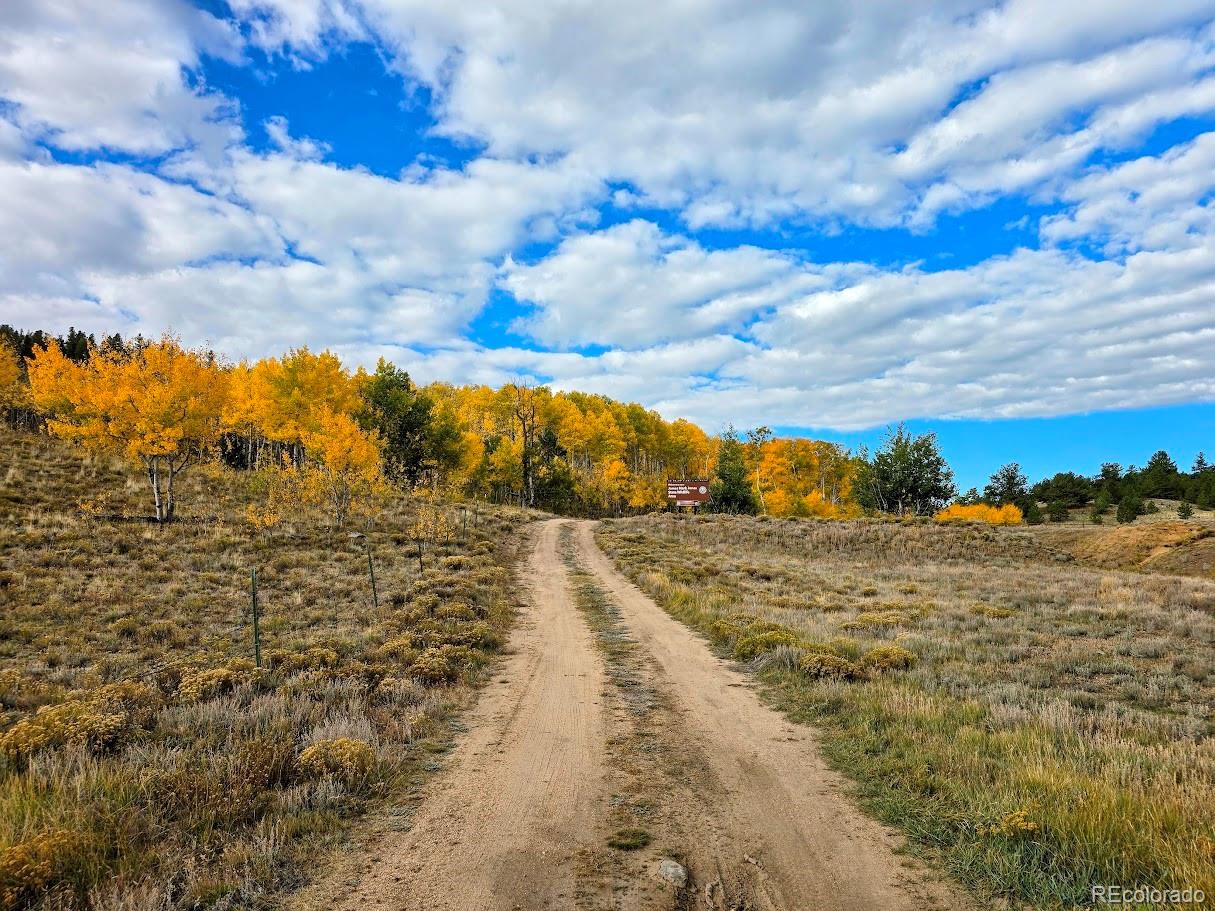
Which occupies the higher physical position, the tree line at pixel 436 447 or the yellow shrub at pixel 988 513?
the tree line at pixel 436 447

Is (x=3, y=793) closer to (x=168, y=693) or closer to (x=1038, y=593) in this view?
(x=168, y=693)

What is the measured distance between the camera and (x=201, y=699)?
9852 mm

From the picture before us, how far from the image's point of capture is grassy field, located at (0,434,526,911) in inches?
202

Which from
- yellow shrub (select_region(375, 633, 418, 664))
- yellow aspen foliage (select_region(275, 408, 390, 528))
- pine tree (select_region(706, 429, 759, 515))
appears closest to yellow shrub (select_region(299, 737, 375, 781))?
yellow shrub (select_region(375, 633, 418, 664))

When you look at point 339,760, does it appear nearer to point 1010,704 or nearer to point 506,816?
point 506,816

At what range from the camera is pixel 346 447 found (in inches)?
1217

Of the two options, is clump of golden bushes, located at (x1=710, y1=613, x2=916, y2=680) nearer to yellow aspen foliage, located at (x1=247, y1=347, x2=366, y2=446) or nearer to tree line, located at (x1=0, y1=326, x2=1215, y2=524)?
tree line, located at (x1=0, y1=326, x2=1215, y2=524)

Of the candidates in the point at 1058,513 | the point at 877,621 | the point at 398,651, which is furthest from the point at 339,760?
the point at 1058,513

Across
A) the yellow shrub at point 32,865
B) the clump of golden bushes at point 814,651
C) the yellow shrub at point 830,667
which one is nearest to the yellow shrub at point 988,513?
the clump of golden bushes at point 814,651

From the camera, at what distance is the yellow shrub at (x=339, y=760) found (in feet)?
22.8

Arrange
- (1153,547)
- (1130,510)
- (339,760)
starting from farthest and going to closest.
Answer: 1. (1130,510)
2. (1153,547)
3. (339,760)

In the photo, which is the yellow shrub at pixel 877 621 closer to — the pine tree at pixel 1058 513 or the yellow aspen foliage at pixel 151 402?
the yellow aspen foliage at pixel 151 402

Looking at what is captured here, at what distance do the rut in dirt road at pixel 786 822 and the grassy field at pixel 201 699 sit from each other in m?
3.86

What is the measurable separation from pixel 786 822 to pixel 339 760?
518 centimetres
